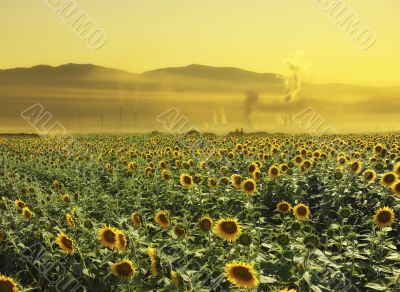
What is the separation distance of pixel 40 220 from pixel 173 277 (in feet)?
13.4

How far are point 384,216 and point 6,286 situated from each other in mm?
5489

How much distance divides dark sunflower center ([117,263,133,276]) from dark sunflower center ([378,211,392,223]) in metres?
4.12

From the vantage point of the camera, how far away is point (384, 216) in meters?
7.62

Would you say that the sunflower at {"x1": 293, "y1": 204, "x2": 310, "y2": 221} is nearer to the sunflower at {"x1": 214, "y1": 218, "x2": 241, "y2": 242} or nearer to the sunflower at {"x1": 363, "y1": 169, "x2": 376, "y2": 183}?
the sunflower at {"x1": 214, "y1": 218, "x2": 241, "y2": 242}

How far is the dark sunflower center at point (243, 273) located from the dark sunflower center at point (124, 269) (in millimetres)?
1329

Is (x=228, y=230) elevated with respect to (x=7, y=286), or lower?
elevated

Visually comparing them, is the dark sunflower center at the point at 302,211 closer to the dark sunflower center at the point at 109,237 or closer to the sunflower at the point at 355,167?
the dark sunflower center at the point at 109,237

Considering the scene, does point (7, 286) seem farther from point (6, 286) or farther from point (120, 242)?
point (120, 242)

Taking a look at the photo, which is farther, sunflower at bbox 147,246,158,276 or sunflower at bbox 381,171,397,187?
sunflower at bbox 381,171,397,187

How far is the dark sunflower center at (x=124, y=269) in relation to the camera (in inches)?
221

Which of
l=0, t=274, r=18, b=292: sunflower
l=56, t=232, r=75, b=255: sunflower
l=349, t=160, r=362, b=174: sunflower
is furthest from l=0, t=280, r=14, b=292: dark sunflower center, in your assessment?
l=349, t=160, r=362, b=174: sunflower

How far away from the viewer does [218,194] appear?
11.4m

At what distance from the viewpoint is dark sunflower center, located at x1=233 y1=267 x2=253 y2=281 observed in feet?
16.1

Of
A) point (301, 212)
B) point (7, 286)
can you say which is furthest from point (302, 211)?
point (7, 286)
